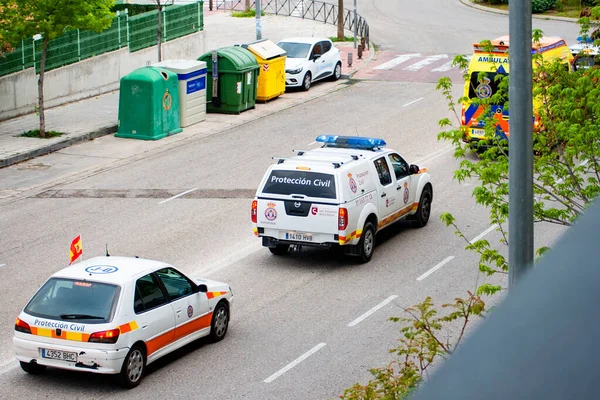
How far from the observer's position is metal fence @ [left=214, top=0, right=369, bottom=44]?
162 ft

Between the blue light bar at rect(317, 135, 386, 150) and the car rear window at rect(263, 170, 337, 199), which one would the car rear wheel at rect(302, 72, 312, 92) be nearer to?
the blue light bar at rect(317, 135, 386, 150)

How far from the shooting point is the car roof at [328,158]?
16078mm

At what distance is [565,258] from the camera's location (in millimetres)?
656

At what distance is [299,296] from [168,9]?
23442mm

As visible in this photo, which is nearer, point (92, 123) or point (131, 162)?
point (131, 162)

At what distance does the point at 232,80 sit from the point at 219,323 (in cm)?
1735

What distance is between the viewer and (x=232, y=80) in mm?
29672

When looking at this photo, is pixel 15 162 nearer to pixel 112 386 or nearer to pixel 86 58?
pixel 86 58

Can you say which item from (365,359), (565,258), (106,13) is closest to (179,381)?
(365,359)

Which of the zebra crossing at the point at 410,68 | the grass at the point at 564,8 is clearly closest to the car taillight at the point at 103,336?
the zebra crossing at the point at 410,68

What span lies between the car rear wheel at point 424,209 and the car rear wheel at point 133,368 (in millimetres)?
8424

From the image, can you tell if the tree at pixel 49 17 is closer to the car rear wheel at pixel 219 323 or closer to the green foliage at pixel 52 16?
the green foliage at pixel 52 16

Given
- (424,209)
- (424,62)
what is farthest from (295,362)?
(424,62)

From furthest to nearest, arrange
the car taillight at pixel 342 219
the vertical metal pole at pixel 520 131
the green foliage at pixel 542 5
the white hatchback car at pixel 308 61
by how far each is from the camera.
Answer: the green foliage at pixel 542 5, the white hatchback car at pixel 308 61, the car taillight at pixel 342 219, the vertical metal pole at pixel 520 131
